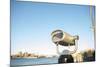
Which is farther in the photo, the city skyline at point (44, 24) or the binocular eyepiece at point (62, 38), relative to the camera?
the binocular eyepiece at point (62, 38)

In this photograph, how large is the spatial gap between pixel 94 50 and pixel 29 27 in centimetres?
79

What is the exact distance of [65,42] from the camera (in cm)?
207

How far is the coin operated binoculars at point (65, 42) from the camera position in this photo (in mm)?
2035

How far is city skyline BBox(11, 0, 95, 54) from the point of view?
1891 mm

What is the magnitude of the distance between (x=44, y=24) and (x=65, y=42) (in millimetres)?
300

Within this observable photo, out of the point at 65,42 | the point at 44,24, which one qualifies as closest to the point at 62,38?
the point at 65,42

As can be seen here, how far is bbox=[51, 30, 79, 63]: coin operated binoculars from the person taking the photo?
2035mm

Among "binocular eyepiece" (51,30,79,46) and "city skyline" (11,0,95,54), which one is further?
"binocular eyepiece" (51,30,79,46)

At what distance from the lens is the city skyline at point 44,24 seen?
189 cm

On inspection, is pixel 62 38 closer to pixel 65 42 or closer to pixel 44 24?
pixel 65 42

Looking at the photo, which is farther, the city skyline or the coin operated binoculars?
the coin operated binoculars

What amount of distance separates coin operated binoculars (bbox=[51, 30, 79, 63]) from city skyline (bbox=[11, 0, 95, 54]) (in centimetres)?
4

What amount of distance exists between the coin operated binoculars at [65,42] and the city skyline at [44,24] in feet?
0.14

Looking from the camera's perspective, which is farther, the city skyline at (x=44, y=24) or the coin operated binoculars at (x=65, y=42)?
the coin operated binoculars at (x=65, y=42)
